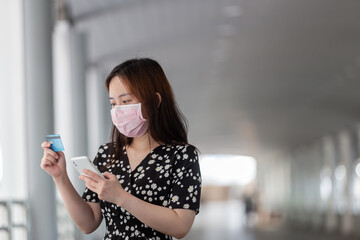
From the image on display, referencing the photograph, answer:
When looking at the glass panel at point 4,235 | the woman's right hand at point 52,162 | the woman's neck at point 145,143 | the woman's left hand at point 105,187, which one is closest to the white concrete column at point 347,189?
the glass panel at point 4,235

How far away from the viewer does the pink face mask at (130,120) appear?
236 centimetres

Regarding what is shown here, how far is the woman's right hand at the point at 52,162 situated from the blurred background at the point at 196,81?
3564mm

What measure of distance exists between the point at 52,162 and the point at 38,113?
413 centimetres

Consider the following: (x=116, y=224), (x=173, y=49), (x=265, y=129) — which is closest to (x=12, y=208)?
(x=116, y=224)

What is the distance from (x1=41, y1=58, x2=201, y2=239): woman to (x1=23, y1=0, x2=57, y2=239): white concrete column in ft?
12.8

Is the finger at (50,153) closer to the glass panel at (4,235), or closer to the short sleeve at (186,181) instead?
the short sleeve at (186,181)

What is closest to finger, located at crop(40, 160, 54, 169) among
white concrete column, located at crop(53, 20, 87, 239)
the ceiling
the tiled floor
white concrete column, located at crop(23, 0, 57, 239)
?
white concrete column, located at crop(23, 0, 57, 239)

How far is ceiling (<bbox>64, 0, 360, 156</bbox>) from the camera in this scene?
12016mm

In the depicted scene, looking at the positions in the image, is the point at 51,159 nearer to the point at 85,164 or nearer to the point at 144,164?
the point at 85,164

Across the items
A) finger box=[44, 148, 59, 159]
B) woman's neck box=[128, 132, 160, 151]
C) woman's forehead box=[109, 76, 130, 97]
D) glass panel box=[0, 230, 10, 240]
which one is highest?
woman's forehead box=[109, 76, 130, 97]

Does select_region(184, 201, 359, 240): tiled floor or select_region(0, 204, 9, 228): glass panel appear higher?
select_region(0, 204, 9, 228): glass panel

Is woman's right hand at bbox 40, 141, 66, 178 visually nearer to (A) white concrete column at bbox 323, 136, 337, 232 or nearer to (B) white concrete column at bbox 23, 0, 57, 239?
(B) white concrete column at bbox 23, 0, 57, 239

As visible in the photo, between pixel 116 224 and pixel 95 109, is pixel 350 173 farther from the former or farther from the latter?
pixel 116 224

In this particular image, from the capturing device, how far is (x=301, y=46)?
1487cm
